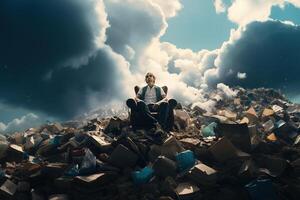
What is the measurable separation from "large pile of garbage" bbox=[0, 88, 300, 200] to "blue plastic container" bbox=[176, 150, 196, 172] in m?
0.02

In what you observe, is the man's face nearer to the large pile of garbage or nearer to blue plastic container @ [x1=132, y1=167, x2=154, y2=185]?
the large pile of garbage

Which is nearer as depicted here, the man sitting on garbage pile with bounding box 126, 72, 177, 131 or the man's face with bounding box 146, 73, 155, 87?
the man sitting on garbage pile with bounding box 126, 72, 177, 131

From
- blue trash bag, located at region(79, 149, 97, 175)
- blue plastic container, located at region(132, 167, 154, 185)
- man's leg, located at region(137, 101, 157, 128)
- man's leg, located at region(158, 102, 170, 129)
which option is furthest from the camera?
man's leg, located at region(158, 102, 170, 129)

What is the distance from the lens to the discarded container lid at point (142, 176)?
6254 millimetres

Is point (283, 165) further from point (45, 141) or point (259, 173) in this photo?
point (45, 141)

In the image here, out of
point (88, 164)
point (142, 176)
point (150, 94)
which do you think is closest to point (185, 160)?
point (142, 176)

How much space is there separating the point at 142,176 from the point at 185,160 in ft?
3.12

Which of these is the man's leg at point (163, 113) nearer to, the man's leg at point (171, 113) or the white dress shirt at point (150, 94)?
the man's leg at point (171, 113)

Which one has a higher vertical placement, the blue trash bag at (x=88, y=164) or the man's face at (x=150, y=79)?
the man's face at (x=150, y=79)

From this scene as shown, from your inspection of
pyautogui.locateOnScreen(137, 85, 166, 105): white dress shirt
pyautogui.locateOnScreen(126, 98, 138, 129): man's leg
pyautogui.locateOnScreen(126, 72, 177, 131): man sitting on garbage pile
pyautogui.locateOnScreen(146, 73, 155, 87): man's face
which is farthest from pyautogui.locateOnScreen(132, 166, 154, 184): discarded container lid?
pyautogui.locateOnScreen(146, 73, 155, 87): man's face

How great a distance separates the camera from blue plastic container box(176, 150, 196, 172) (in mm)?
6562

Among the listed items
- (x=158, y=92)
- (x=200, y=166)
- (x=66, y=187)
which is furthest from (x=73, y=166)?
(x=158, y=92)

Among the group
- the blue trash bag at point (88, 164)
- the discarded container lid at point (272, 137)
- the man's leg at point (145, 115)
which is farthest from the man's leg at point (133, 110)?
the discarded container lid at point (272, 137)

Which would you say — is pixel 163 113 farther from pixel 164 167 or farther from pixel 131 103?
pixel 164 167
